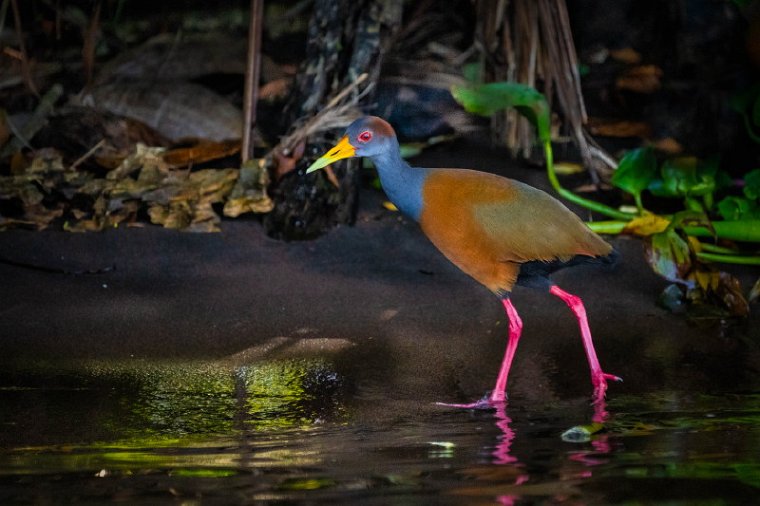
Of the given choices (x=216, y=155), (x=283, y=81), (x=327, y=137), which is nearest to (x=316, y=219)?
(x=327, y=137)

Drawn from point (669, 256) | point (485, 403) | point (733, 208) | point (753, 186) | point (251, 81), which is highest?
point (251, 81)

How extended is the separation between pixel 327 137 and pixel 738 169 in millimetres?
2449

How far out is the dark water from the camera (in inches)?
114

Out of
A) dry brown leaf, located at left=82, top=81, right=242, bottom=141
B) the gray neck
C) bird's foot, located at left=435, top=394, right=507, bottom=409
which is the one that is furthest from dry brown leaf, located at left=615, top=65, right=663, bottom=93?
bird's foot, located at left=435, top=394, right=507, bottom=409

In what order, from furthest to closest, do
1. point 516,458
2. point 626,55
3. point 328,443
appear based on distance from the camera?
point 626,55, point 328,443, point 516,458

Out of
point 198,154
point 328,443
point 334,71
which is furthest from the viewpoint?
point 198,154

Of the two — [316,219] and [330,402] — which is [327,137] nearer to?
[316,219]

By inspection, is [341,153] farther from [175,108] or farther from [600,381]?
[175,108]

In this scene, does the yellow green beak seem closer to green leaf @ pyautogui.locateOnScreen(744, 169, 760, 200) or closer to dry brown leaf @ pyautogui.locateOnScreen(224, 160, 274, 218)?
dry brown leaf @ pyautogui.locateOnScreen(224, 160, 274, 218)

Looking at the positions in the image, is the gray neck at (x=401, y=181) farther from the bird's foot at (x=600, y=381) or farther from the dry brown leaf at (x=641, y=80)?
the dry brown leaf at (x=641, y=80)

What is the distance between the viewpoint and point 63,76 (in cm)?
750

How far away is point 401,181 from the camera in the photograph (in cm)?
467

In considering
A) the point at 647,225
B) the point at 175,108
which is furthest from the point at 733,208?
the point at 175,108

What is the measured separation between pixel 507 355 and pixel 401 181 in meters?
0.83
